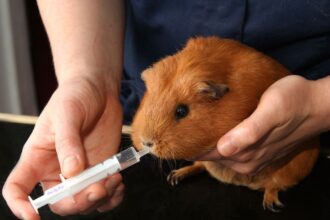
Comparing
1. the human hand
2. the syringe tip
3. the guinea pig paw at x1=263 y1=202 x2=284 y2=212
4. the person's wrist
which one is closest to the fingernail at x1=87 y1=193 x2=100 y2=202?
the human hand

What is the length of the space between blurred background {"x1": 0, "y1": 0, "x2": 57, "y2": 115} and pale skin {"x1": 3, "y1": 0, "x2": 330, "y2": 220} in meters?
0.93

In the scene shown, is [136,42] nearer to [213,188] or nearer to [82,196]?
[213,188]

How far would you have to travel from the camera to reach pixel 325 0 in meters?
0.95

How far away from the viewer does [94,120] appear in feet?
2.97

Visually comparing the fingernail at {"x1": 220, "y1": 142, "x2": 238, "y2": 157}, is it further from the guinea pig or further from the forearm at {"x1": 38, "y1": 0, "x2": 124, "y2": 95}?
the forearm at {"x1": 38, "y1": 0, "x2": 124, "y2": 95}

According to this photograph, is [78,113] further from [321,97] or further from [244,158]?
[321,97]

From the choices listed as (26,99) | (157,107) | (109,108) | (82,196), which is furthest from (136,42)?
(26,99)

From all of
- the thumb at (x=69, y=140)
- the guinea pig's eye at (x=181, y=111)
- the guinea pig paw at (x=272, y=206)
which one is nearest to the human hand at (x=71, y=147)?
the thumb at (x=69, y=140)

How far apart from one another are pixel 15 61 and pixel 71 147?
1.36 metres

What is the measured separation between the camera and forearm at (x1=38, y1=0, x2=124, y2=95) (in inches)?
38.3

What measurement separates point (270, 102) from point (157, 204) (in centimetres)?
34

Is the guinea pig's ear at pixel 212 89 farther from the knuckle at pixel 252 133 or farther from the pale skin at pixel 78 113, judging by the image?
the pale skin at pixel 78 113

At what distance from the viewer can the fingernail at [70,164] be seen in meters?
0.71

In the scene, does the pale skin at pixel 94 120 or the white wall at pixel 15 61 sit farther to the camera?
the white wall at pixel 15 61
